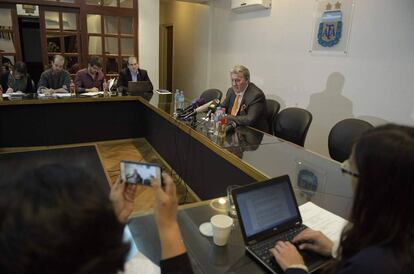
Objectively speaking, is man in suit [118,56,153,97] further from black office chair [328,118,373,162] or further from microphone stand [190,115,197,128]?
black office chair [328,118,373,162]

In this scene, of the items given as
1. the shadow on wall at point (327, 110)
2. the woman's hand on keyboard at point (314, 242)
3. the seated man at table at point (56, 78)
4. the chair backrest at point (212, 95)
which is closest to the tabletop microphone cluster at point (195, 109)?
the chair backrest at point (212, 95)

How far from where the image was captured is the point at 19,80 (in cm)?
407

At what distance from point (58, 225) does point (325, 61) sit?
339 centimetres

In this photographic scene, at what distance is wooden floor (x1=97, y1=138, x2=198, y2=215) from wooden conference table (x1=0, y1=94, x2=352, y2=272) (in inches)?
3.2

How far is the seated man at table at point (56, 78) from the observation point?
408cm

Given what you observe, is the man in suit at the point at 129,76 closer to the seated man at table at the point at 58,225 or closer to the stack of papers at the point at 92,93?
the stack of papers at the point at 92,93

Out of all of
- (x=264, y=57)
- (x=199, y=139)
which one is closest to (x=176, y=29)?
(x=264, y=57)

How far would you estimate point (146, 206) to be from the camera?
2.65m

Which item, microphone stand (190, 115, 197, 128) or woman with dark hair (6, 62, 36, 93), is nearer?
microphone stand (190, 115, 197, 128)

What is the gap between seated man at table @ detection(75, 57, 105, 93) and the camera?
425 cm

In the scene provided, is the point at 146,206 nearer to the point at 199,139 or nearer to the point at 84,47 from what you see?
the point at 199,139

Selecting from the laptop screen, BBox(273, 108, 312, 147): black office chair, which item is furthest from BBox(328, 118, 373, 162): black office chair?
the laptop screen

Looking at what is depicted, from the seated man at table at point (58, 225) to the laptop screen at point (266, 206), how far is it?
0.53m

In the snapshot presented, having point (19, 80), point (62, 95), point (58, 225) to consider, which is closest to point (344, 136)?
point (58, 225)
